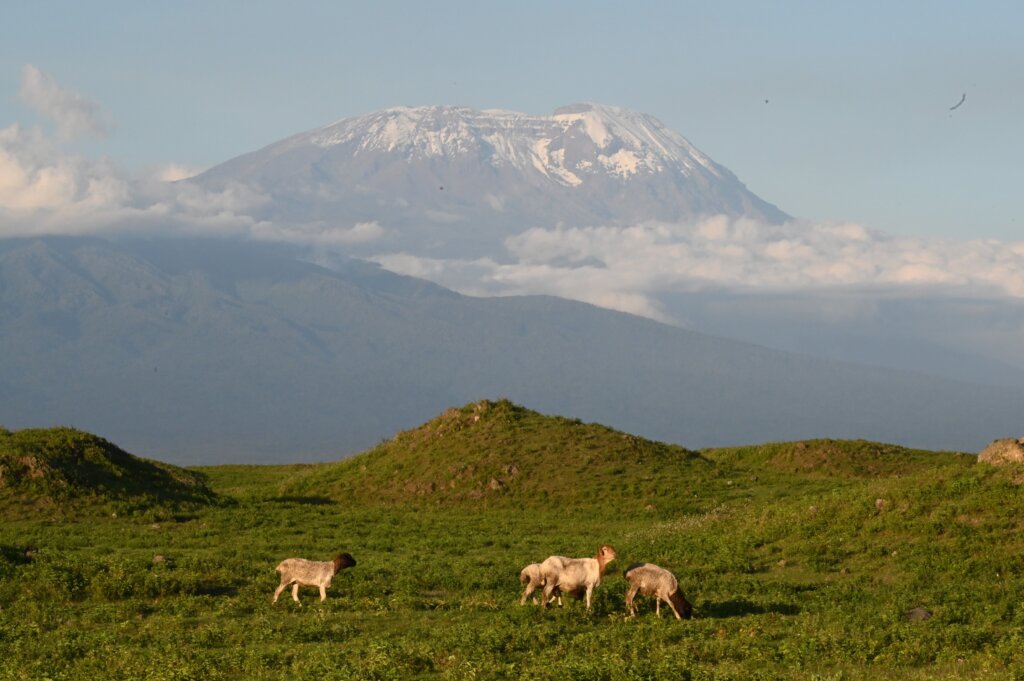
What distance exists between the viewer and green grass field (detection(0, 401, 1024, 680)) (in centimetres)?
2245

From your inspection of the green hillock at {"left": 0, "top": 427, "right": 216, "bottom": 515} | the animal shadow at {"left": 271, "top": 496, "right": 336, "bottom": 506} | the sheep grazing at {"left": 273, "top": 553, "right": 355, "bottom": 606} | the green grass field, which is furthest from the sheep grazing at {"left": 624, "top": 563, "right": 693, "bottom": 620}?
the animal shadow at {"left": 271, "top": 496, "right": 336, "bottom": 506}

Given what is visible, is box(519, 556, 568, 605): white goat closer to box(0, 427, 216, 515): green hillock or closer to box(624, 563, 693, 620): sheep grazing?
box(624, 563, 693, 620): sheep grazing

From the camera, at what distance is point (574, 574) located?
86.8 ft

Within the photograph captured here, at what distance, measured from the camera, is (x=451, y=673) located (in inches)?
817

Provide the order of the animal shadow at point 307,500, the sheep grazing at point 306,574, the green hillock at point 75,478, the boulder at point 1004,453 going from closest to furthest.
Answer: the sheep grazing at point 306,574, the boulder at point 1004,453, the green hillock at point 75,478, the animal shadow at point 307,500

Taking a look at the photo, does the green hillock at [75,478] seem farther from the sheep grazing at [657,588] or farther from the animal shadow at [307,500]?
the sheep grazing at [657,588]

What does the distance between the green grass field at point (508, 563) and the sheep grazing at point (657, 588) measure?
412mm

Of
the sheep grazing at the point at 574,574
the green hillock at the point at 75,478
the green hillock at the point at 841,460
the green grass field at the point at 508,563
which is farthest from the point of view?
the green hillock at the point at 841,460

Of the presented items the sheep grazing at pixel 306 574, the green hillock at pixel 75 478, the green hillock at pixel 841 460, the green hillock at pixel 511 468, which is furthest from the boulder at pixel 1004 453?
the green hillock at pixel 75 478

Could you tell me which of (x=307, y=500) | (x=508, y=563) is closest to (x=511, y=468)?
(x=307, y=500)

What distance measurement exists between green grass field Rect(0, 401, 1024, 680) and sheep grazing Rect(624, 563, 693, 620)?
0.41 meters

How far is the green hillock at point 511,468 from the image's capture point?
5694 centimetres

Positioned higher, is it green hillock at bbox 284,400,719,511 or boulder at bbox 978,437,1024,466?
boulder at bbox 978,437,1024,466

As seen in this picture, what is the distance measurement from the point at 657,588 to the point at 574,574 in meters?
1.87
